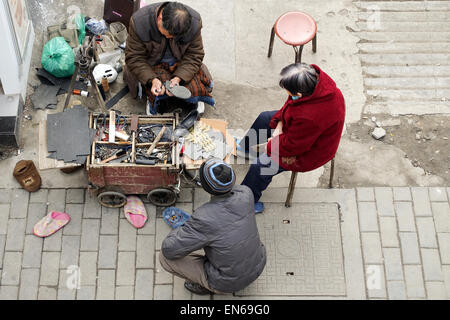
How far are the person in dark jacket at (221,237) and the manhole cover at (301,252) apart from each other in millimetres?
583

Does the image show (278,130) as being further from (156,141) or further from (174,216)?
(174,216)

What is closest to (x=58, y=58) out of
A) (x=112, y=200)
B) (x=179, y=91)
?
(x=179, y=91)

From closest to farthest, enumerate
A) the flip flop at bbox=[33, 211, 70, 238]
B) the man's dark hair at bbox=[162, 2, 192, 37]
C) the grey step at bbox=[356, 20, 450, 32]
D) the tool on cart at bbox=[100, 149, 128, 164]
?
the man's dark hair at bbox=[162, 2, 192, 37] → the tool on cart at bbox=[100, 149, 128, 164] → the flip flop at bbox=[33, 211, 70, 238] → the grey step at bbox=[356, 20, 450, 32]

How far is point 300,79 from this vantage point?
4.90 metres

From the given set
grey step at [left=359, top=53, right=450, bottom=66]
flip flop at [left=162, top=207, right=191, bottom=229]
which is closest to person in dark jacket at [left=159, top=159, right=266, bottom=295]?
flip flop at [left=162, top=207, right=191, bottom=229]

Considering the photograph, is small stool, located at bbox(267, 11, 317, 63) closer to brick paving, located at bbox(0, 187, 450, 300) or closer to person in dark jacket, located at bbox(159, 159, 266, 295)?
brick paving, located at bbox(0, 187, 450, 300)

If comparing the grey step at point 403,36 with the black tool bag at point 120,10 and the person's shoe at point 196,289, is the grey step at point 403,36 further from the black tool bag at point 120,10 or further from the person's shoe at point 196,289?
the person's shoe at point 196,289

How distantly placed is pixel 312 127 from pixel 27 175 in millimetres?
3004

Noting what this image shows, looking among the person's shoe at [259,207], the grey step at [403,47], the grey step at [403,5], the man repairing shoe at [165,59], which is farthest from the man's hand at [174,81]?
the grey step at [403,5]

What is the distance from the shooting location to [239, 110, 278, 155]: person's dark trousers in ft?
19.8

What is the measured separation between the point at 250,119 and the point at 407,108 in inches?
72.9

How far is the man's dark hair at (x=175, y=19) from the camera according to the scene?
214 inches

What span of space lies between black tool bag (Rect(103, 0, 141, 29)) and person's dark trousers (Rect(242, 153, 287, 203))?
2.55 m
